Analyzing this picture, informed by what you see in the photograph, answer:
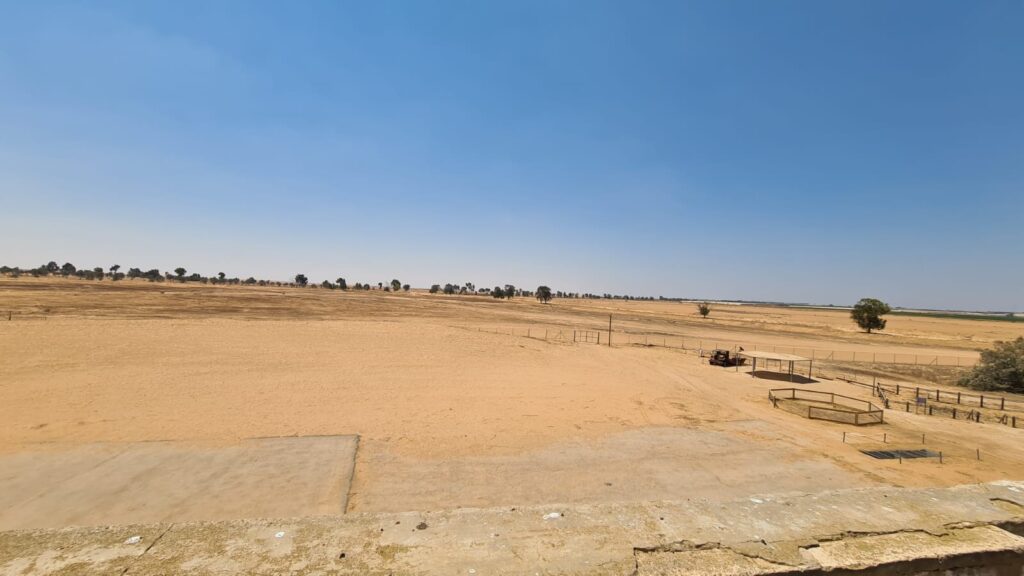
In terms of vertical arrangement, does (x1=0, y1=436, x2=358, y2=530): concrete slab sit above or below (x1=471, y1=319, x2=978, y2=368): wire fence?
below

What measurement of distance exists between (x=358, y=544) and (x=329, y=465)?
915 centimetres

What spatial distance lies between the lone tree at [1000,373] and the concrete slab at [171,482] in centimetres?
4080

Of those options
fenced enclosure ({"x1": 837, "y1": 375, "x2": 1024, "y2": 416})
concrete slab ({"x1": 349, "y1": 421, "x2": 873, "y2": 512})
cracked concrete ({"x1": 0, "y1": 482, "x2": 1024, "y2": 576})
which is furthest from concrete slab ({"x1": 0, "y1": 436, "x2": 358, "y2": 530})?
fenced enclosure ({"x1": 837, "y1": 375, "x2": 1024, "y2": 416})

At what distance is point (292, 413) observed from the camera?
578 inches

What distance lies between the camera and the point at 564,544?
277 centimetres

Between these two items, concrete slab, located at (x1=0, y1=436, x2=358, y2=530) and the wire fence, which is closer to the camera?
concrete slab, located at (x1=0, y1=436, x2=358, y2=530)

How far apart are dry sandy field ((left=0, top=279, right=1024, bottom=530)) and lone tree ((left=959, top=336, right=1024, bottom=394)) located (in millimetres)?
11339

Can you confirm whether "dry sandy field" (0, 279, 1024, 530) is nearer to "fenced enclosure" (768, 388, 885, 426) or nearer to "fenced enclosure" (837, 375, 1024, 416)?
"fenced enclosure" (768, 388, 885, 426)

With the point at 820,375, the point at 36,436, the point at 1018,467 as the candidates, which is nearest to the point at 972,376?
the point at 820,375

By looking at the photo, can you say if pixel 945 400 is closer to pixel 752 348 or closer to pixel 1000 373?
pixel 1000 373

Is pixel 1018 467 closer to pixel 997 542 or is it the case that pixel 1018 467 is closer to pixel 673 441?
pixel 673 441

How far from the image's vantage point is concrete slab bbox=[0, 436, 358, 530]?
319 inches

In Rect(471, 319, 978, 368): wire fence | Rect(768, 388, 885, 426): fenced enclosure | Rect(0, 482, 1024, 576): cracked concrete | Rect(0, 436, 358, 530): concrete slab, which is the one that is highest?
Rect(0, 482, 1024, 576): cracked concrete

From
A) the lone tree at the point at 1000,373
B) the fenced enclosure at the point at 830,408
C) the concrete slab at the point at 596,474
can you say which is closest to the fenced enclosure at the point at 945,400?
the fenced enclosure at the point at 830,408
